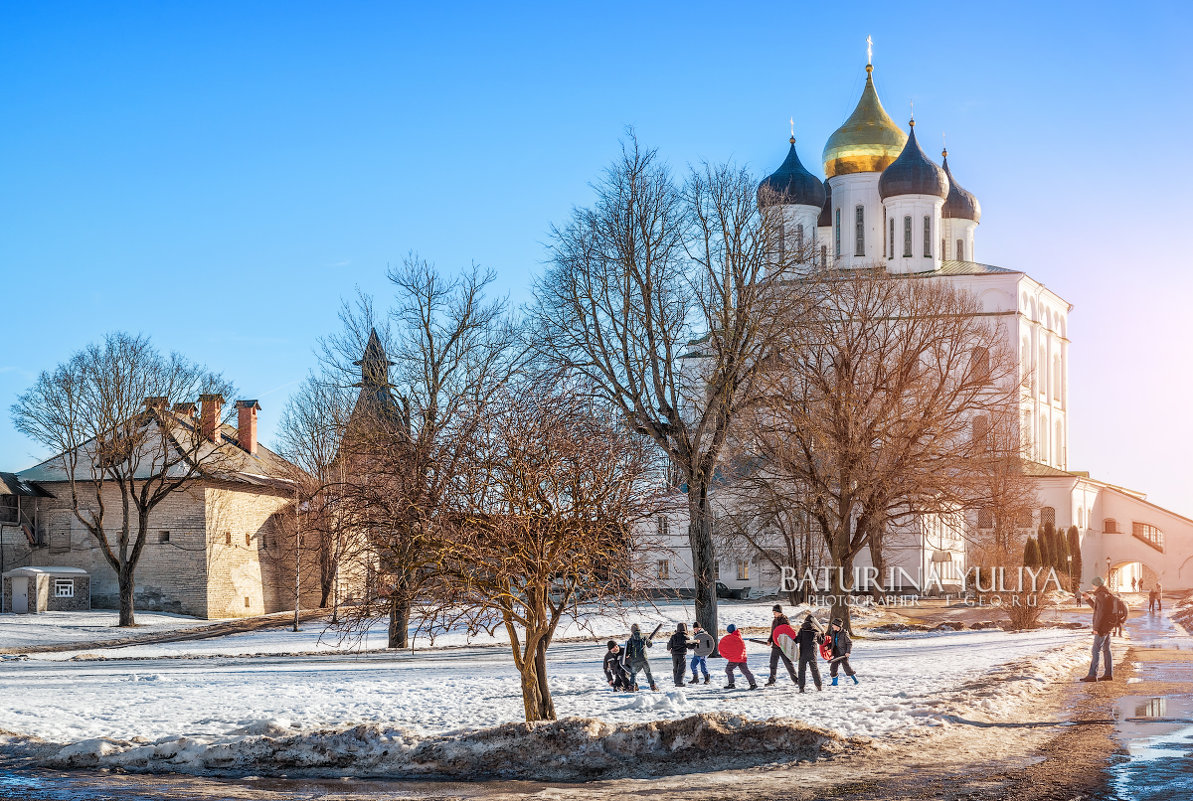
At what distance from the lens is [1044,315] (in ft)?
238

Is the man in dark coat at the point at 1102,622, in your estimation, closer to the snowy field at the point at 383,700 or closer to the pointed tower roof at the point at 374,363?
the snowy field at the point at 383,700

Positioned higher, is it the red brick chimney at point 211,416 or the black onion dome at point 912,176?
the black onion dome at point 912,176

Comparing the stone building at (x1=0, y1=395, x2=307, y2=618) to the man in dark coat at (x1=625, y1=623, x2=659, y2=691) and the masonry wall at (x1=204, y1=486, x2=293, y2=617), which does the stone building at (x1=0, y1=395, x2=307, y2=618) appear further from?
the man in dark coat at (x1=625, y1=623, x2=659, y2=691)

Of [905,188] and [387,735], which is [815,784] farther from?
[905,188]

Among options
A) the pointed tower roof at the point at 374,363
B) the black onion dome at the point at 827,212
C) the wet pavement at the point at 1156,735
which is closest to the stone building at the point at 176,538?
the pointed tower roof at the point at 374,363

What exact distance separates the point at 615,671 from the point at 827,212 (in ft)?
182

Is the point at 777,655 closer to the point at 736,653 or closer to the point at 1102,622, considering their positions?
the point at 736,653

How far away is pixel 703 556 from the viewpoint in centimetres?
2366

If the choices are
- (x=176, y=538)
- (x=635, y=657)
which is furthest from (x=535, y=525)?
(x=176, y=538)

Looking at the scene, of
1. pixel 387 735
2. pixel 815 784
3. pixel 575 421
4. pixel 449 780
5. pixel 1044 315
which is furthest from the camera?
pixel 1044 315

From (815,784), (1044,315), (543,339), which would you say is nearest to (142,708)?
(815,784)

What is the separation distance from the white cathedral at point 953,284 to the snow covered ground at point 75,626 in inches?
1005

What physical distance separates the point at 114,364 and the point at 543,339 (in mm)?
21288

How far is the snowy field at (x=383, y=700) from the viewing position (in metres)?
12.9
